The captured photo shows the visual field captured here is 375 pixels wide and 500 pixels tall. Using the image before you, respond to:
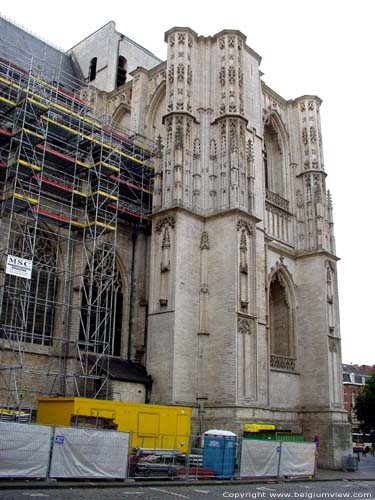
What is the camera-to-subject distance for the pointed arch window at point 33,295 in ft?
64.1

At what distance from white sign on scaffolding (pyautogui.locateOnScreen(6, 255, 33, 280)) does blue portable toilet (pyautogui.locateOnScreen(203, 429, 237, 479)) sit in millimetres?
7710

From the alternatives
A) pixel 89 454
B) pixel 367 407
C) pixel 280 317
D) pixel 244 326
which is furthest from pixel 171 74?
pixel 367 407

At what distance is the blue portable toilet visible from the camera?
52.6ft

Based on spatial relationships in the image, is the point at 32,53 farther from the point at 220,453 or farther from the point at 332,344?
the point at 220,453

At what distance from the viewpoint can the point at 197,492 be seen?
1318cm

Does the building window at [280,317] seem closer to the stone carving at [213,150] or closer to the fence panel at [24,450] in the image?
the stone carving at [213,150]

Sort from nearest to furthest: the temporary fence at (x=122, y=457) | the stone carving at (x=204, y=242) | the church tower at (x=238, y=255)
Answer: the temporary fence at (x=122, y=457)
the church tower at (x=238, y=255)
the stone carving at (x=204, y=242)

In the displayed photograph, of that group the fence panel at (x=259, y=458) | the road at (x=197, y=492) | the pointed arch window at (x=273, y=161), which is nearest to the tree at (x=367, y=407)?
the pointed arch window at (x=273, y=161)

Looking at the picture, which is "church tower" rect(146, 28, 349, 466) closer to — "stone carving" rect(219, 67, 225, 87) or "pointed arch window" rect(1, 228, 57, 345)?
"stone carving" rect(219, 67, 225, 87)

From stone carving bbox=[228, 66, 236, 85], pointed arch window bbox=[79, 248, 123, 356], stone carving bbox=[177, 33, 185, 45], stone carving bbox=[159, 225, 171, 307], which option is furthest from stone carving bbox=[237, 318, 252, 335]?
stone carving bbox=[177, 33, 185, 45]

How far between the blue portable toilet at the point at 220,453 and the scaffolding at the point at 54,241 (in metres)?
5.16

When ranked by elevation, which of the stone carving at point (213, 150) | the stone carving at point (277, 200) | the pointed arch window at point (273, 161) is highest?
the pointed arch window at point (273, 161)

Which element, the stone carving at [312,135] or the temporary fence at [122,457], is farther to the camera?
the stone carving at [312,135]

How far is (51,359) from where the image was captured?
68.2 feet
